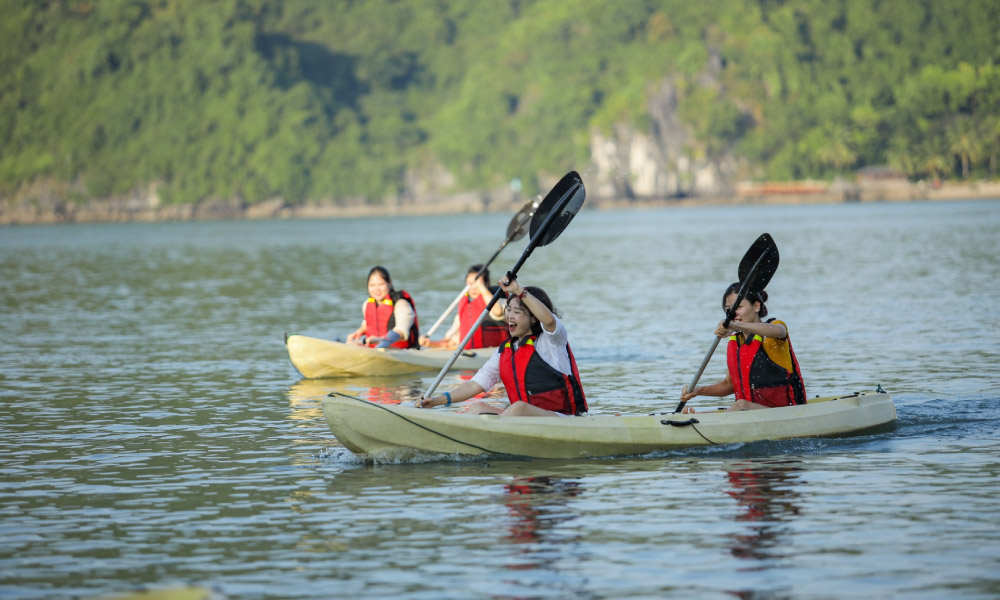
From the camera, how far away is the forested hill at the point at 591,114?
14388 cm

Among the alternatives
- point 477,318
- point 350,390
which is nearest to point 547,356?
point 477,318

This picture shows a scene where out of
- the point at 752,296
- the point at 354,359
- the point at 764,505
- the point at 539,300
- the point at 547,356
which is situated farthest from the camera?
the point at 354,359

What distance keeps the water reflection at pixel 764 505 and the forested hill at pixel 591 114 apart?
123936 millimetres

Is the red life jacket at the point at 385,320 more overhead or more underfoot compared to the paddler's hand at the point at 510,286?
more underfoot

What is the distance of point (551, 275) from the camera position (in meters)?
40.6

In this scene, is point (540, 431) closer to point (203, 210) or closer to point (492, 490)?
point (492, 490)

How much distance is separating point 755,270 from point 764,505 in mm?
2616

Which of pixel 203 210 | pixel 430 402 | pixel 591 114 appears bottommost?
pixel 430 402

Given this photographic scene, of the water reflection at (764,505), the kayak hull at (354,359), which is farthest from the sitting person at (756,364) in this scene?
the kayak hull at (354,359)

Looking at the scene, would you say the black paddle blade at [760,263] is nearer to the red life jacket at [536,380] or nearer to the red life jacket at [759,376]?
the red life jacket at [759,376]

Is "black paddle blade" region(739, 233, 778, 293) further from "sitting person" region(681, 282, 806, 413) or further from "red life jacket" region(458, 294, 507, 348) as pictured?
"red life jacket" region(458, 294, 507, 348)

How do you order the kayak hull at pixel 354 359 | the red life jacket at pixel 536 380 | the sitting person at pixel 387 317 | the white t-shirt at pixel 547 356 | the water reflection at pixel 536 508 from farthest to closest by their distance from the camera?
the kayak hull at pixel 354 359 → the sitting person at pixel 387 317 → the red life jacket at pixel 536 380 → the white t-shirt at pixel 547 356 → the water reflection at pixel 536 508

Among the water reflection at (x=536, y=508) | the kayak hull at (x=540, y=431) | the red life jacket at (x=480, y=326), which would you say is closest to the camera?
the water reflection at (x=536, y=508)

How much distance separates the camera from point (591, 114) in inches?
6880
